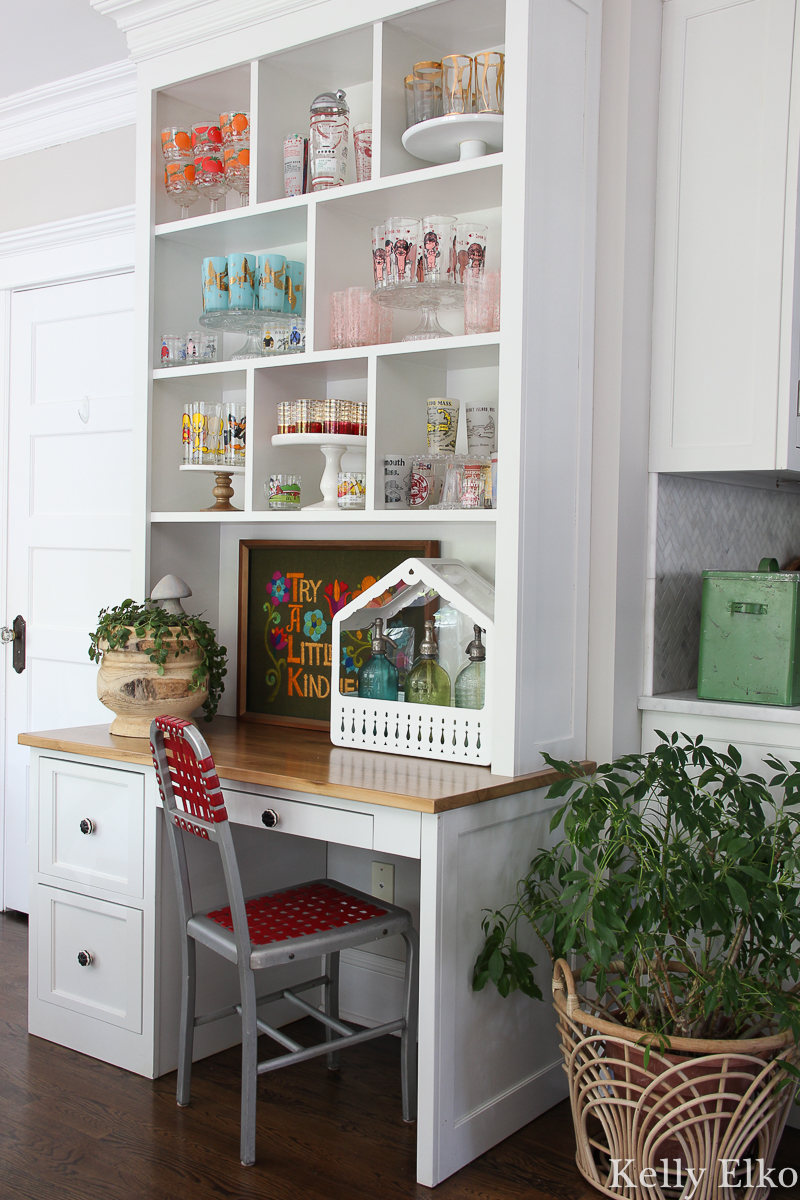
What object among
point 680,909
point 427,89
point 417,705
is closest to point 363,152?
point 427,89

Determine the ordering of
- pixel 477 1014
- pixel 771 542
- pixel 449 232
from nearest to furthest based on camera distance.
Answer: pixel 477 1014 < pixel 449 232 < pixel 771 542

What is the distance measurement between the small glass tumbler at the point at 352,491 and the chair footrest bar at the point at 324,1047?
3.78ft

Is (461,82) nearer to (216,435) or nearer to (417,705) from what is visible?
(216,435)

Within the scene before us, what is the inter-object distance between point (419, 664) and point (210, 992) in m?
0.95

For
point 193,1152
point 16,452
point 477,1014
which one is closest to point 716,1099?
point 477,1014

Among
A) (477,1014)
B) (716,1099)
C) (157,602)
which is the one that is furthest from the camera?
(157,602)

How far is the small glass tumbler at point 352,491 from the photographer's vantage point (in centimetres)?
250

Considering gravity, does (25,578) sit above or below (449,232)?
below

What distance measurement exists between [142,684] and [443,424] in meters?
0.95

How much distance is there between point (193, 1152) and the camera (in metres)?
2.12

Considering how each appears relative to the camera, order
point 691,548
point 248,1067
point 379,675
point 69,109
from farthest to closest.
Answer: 1. point 69,109
2. point 691,548
3. point 379,675
4. point 248,1067

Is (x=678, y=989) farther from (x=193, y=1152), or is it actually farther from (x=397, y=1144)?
(x=193, y=1152)

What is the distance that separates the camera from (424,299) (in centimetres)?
242
